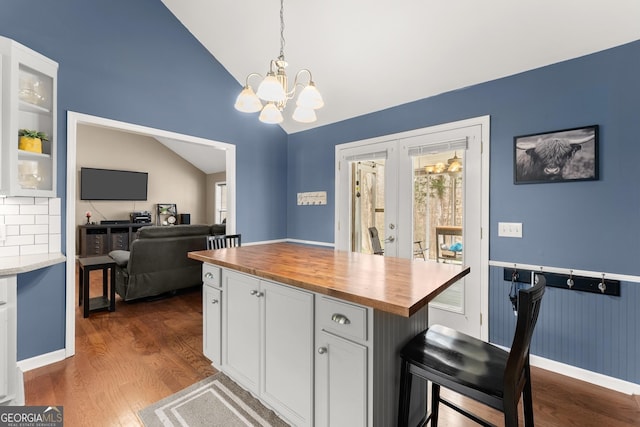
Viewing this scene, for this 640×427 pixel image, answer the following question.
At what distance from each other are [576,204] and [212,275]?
9.46ft

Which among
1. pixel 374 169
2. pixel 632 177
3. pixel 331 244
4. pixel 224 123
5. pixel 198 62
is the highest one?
pixel 198 62

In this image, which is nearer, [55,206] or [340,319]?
[340,319]

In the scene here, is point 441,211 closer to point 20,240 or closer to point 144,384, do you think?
point 144,384

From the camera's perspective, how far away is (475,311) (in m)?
2.79

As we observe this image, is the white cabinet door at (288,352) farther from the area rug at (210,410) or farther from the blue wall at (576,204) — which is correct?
the blue wall at (576,204)

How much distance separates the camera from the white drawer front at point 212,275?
218cm

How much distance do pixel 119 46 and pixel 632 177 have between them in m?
4.51

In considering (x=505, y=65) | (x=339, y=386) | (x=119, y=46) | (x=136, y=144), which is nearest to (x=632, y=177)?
(x=505, y=65)

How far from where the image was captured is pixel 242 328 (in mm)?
1976

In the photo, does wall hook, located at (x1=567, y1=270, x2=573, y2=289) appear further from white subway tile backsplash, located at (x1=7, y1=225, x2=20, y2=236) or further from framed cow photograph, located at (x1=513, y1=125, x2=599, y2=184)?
white subway tile backsplash, located at (x1=7, y1=225, x2=20, y2=236)

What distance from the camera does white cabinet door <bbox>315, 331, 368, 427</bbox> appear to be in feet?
4.27

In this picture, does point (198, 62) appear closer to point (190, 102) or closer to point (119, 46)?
point (190, 102)

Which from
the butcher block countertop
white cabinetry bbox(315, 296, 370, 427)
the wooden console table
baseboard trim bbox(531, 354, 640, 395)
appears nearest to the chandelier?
the butcher block countertop

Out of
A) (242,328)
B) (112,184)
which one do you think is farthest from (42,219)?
(112,184)
